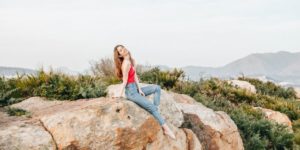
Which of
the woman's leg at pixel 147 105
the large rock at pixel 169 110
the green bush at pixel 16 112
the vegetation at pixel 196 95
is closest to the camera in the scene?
the woman's leg at pixel 147 105

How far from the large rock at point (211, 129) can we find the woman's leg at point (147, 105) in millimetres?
1745

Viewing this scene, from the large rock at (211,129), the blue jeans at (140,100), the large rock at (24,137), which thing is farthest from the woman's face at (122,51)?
the large rock at (211,129)

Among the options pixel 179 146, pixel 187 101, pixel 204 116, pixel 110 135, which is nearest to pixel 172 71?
pixel 187 101

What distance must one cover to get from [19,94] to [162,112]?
3829mm

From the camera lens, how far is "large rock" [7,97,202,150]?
797 cm

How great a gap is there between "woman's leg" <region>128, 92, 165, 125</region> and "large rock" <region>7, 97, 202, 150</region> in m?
0.11

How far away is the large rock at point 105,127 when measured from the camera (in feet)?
26.1

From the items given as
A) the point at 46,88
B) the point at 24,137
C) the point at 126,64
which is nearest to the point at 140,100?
the point at 126,64

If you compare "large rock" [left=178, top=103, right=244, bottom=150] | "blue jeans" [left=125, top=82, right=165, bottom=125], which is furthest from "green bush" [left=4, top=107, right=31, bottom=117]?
"large rock" [left=178, top=103, right=244, bottom=150]

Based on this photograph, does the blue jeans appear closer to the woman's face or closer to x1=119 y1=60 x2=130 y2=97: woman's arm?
x1=119 y1=60 x2=130 y2=97: woman's arm

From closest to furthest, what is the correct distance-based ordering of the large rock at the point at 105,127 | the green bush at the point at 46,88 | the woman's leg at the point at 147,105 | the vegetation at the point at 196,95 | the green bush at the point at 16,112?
the large rock at the point at 105,127, the woman's leg at the point at 147,105, the green bush at the point at 16,112, the green bush at the point at 46,88, the vegetation at the point at 196,95

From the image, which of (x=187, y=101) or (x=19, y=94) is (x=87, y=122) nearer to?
(x=19, y=94)

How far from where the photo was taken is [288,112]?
18.2 m

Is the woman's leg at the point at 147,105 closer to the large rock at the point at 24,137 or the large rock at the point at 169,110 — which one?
the large rock at the point at 169,110
